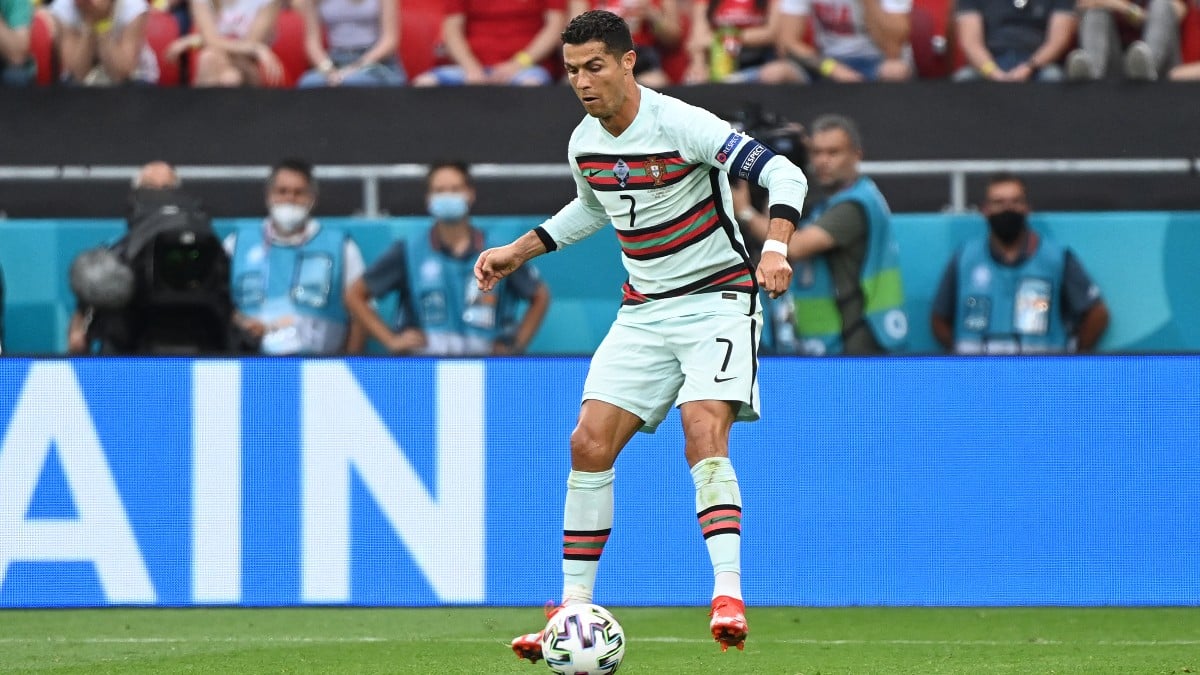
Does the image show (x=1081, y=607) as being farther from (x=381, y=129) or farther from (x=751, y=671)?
(x=381, y=129)

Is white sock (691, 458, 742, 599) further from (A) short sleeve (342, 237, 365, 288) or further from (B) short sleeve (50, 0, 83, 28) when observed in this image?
(B) short sleeve (50, 0, 83, 28)

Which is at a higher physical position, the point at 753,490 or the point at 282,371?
the point at 282,371

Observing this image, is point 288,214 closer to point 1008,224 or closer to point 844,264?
point 844,264

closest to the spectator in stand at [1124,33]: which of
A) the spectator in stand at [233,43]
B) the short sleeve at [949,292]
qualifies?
the short sleeve at [949,292]

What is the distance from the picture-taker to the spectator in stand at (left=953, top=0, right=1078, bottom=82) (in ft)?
35.1

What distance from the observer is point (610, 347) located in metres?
6.09

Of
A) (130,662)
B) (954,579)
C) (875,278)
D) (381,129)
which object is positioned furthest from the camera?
(381,129)

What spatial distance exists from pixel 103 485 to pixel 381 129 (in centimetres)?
333

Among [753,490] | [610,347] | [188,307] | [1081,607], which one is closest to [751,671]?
[610,347]

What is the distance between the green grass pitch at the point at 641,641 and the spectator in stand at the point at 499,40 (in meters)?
3.90

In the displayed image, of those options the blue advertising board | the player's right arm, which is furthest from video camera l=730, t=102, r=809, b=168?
the player's right arm

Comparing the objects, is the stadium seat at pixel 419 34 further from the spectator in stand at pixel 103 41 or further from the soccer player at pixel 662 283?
the soccer player at pixel 662 283

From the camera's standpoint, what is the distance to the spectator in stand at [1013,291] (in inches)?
366

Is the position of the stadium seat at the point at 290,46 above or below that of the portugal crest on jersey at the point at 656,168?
above
